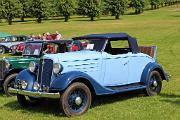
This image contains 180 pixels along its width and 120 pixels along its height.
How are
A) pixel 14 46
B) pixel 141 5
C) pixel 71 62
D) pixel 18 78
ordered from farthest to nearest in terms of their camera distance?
pixel 141 5 < pixel 14 46 < pixel 18 78 < pixel 71 62

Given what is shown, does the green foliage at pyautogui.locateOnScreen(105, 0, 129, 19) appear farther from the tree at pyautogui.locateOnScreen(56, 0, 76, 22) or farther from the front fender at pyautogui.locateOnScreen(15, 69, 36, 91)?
the front fender at pyautogui.locateOnScreen(15, 69, 36, 91)

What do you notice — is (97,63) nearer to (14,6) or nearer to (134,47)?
(134,47)

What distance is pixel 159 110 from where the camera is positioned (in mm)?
10039

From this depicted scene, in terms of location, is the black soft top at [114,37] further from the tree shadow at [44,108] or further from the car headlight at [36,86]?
the car headlight at [36,86]

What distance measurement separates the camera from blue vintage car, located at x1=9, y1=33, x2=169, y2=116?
9.63 metres

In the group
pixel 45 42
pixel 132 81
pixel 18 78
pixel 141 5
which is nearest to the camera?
pixel 18 78

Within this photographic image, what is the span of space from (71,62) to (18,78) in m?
1.55

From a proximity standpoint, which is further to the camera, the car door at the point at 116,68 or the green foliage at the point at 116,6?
the green foliage at the point at 116,6

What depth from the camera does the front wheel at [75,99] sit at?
946cm

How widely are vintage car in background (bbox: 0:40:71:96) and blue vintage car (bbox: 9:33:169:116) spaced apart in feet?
3.56

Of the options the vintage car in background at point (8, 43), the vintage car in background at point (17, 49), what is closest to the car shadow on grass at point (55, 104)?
the vintage car in background at point (17, 49)

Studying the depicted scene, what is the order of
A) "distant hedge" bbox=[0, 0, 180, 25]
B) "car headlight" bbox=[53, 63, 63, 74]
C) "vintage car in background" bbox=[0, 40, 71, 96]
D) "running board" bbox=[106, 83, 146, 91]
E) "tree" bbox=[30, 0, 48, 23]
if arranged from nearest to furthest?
1. "car headlight" bbox=[53, 63, 63, 74]
2. "running board" bbox=[106, 83, 146, 91]
3. "vintage car in background" bbox=[0, 40, 71, 96]
4. "distant hedge" bbox=[0, 0, 180, 25]
5. "tree" bbox=[30, 0, 48, 23]

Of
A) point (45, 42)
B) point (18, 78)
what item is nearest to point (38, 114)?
point (18, 78)

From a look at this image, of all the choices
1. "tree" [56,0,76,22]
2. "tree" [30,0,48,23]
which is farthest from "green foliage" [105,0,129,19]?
"tree" [30,0,48,23]
